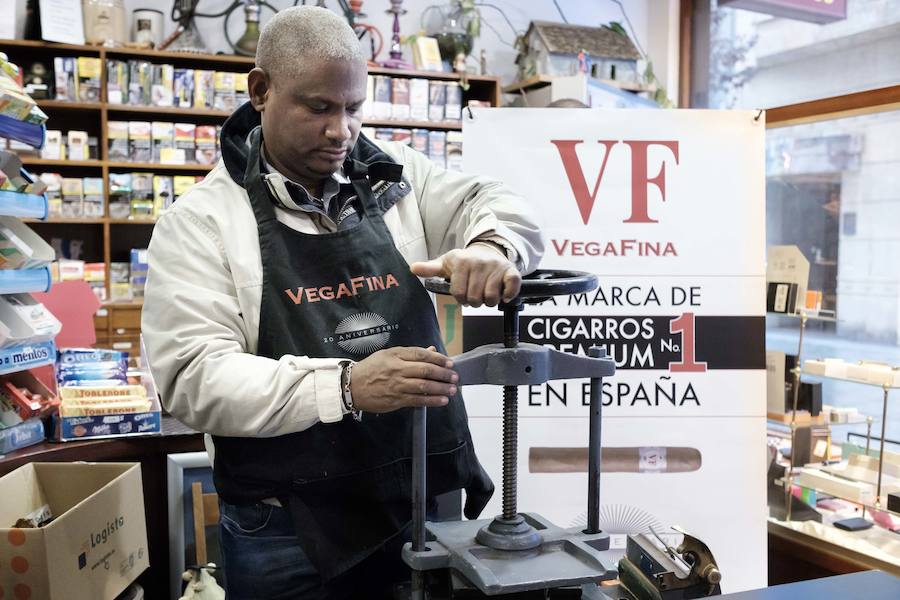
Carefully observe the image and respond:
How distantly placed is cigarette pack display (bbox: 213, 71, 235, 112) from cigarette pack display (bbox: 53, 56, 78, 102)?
0.82m

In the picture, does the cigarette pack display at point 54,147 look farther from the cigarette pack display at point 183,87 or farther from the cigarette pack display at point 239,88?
the cigarette pack display at point 239,88

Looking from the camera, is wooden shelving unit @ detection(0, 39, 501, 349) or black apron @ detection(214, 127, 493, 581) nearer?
black apron @ detection(214, 127, 493, 581)

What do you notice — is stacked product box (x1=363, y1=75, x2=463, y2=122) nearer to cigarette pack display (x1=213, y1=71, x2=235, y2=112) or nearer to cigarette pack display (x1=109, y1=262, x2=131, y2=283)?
cigarette pack display (x1=213, y1=71, x2=235, y2=112)

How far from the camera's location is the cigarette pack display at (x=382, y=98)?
558cm

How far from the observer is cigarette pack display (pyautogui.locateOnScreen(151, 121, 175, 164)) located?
5301 mm

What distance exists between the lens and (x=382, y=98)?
5602 millimetres

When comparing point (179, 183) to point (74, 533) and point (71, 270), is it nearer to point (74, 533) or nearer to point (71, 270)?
point (71, 270)

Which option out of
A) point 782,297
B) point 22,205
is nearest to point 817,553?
point 782,297

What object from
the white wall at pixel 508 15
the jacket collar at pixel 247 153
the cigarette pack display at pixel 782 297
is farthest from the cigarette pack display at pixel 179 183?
the jacket collar at pixel 247 153

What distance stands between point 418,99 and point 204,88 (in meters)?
1.37

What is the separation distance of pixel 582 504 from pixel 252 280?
1.39 metres

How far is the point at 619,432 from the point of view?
7.78 ft

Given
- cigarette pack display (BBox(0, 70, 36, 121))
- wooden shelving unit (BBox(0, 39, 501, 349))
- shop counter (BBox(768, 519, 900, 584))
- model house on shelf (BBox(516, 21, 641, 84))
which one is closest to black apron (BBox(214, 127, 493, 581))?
cigarette pack display (BBox(0, 70, 36, 121))

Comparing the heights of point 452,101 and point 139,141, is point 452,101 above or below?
above
